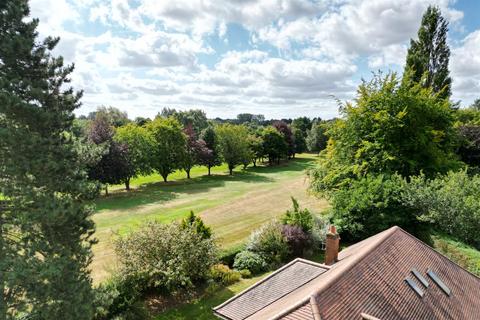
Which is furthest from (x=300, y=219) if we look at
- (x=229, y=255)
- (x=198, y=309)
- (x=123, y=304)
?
(x=123, y=304)

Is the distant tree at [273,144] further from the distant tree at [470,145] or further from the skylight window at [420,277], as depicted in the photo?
the skylight window at [420,277]

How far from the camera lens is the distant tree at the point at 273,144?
6500cm

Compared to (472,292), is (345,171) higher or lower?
higher

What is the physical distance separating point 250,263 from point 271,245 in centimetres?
174

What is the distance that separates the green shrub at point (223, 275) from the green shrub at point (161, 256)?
1.55m

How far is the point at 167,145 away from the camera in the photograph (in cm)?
4631

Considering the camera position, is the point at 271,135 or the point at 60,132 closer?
the point at 60,132

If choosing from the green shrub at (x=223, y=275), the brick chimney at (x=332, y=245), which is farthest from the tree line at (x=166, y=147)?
the brick chimney at (x=332, y=245)

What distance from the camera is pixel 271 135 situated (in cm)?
6512

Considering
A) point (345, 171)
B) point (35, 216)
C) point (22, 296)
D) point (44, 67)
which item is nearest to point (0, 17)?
point (44, 67)

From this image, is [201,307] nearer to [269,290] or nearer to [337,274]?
[269,290]

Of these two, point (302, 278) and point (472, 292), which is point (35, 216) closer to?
point (302, 278)

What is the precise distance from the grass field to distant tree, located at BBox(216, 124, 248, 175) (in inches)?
127

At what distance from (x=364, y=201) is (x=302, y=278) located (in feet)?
33.8
